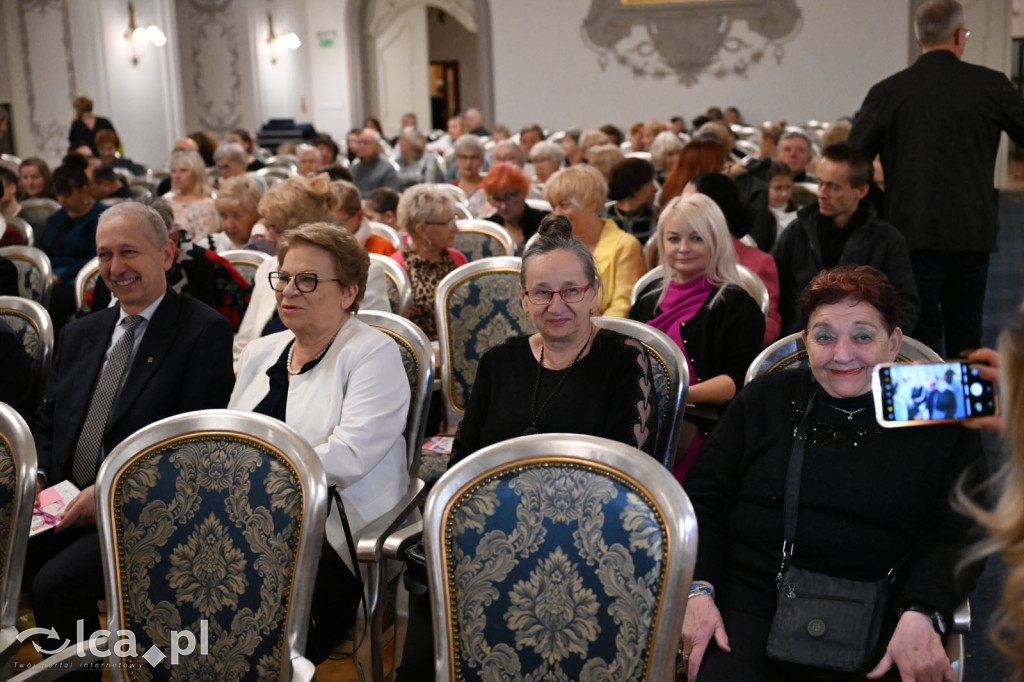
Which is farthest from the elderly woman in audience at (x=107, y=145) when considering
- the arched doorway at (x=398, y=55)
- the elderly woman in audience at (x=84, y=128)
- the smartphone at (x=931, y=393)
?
the smartphone at (x=931, y=393)

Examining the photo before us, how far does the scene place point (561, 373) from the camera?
7.69 ft

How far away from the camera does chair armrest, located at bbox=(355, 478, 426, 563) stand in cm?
220

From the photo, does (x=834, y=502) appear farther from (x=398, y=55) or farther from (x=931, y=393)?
(x=398, y=55)

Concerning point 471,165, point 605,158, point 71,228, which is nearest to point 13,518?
point 71,228

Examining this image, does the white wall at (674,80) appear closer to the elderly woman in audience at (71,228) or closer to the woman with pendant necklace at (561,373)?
the elderly woman in audience at (71,228)

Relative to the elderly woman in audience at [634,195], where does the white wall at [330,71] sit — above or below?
above

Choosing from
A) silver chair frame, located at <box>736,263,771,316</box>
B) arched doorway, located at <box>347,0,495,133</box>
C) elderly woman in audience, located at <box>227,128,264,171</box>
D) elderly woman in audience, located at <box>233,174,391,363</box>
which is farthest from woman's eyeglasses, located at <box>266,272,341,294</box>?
arched doorway, located at <box>347,0,495,133</box>

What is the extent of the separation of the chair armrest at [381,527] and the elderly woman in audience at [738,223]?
1.46m

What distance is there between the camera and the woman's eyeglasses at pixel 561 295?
7.63 feet

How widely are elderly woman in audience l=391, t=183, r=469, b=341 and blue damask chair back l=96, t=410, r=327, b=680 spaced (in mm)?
2032

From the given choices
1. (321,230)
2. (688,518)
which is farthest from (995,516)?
(321,230)

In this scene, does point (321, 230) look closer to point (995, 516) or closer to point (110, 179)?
point (995, 516)

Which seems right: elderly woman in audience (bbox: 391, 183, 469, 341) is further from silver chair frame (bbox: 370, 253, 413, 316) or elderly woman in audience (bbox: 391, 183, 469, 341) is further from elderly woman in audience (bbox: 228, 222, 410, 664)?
elderly woman in audience (bbox: 228, 222, 410, 664)

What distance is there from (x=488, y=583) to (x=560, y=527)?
15 cm
